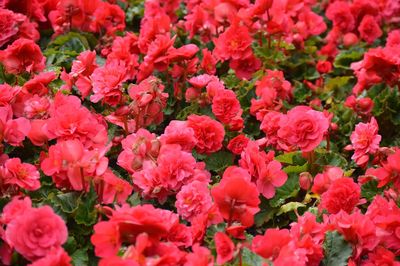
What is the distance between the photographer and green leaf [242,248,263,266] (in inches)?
64.6

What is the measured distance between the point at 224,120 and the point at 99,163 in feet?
2.00

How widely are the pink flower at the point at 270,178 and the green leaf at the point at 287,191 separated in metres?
0.06

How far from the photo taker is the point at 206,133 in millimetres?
2061

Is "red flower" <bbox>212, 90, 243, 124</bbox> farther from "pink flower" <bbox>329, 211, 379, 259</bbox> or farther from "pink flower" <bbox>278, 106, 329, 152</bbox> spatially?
"pink flower" <bbox>329, 211, 379, 259</bbox>

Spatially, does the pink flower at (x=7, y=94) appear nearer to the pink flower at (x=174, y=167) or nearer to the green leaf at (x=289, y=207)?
the pink flower at (x=174, y=167)

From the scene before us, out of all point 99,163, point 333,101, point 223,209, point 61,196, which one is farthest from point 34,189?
point 333,101

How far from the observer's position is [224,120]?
220 cm

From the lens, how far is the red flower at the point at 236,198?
5.37ft

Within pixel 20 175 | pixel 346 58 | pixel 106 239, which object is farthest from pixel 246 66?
pixel 106 239

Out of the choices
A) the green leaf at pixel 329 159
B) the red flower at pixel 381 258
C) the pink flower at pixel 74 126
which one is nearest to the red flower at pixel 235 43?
the green leaf at pixel 329 159

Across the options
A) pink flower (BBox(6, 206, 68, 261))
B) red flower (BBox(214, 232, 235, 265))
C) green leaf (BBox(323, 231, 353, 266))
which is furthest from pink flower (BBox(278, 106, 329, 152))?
pink flower (BBox(6, 206, 68, 261))

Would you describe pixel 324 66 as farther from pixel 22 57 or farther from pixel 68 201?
pixel 68 201

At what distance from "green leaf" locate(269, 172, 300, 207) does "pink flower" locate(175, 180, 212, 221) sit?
0.33 metres

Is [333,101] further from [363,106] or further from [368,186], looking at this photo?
[368,186]
